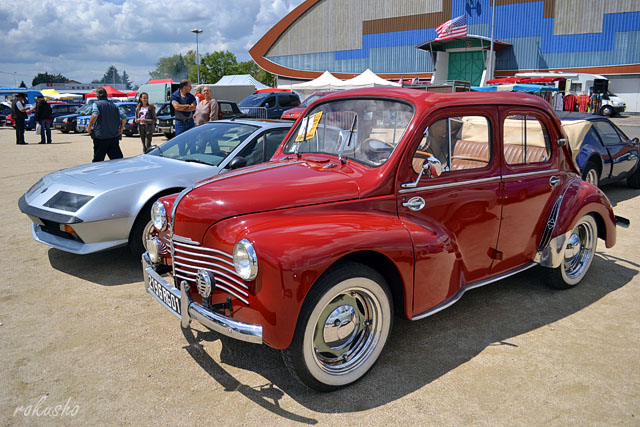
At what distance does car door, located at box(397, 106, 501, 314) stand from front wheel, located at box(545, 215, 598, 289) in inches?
42.7

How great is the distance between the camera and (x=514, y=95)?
161 inches

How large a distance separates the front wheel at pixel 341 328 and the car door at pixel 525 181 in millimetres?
1364

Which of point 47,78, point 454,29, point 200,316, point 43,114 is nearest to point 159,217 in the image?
point 200,316

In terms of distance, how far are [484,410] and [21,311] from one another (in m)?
3.70

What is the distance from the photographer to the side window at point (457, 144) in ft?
11.3

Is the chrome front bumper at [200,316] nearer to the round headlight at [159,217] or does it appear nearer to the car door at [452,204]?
the round headlight at [159,217]

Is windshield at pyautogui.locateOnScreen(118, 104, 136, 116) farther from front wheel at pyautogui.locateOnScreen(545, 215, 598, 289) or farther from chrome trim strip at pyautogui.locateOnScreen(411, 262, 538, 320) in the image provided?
chrome trim strip at pyautogui.locateOnScreen(411, 262, 538, 320)

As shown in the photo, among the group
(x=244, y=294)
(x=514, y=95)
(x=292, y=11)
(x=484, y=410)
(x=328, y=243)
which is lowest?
(x=484, y=410)

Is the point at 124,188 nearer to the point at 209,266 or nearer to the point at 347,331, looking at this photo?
the point at 209,266

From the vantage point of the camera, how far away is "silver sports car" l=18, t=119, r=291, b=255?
15.3ft

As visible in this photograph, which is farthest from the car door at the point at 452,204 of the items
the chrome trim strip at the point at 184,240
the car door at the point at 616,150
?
the car door at the point at 616,150

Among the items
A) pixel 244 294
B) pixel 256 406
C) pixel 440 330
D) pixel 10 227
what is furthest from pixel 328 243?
pixel 10 227

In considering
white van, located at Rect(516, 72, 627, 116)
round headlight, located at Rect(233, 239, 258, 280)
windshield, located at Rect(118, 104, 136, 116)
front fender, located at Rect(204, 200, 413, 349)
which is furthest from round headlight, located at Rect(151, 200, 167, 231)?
white van, located at Rect(516, 72, 627, 116)

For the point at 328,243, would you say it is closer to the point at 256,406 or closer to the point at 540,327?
the point at 256,406
